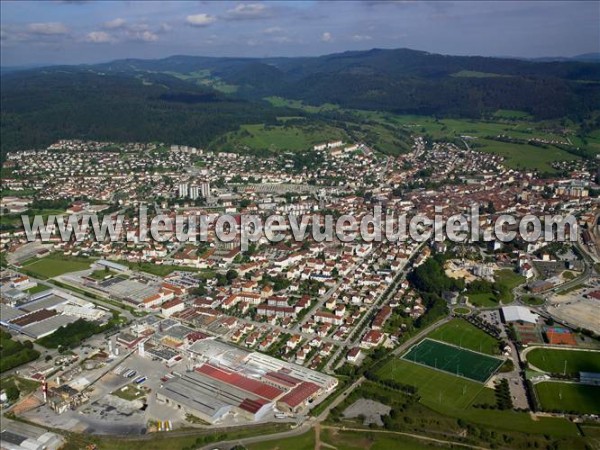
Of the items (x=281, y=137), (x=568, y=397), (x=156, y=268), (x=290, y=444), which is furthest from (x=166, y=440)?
(x=281, y=137)

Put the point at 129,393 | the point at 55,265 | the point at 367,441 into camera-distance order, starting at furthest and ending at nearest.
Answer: the point at 55,265
the point at 129,393
the point at 367,441

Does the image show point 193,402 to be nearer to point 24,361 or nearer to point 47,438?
point 47,438

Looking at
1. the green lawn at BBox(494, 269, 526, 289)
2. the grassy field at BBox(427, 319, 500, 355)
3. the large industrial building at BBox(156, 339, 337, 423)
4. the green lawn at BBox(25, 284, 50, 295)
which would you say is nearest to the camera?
the large industrial building at BBox(156, 339, 337, 423)

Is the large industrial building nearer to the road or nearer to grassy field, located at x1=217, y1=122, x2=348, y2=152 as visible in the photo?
the road

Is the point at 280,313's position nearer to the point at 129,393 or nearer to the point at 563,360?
the point at 129,393

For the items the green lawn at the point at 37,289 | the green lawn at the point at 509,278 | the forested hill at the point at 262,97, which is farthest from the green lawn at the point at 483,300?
the forested hill at the point at 262,97

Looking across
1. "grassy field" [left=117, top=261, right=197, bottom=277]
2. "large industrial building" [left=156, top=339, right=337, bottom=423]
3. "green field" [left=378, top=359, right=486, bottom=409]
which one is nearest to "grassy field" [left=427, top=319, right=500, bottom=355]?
"green field" [left=378, top=359, right=486, bottom=409]
